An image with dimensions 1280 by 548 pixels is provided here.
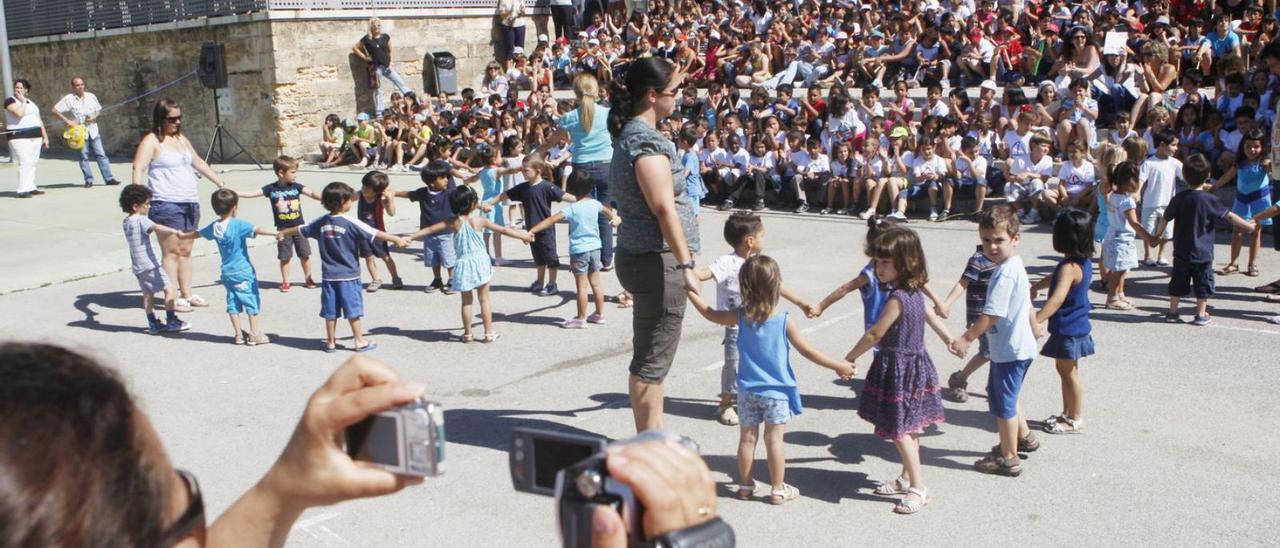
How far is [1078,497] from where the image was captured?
17.0ft

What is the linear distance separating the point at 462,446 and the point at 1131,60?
11159mm

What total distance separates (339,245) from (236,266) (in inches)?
35.8

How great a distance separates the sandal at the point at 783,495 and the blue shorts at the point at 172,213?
6.19 metres

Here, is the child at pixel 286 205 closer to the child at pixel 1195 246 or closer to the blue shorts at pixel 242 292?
the blue shorts at pixel 242 292

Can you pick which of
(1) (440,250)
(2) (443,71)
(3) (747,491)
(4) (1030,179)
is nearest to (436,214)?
(1) (440,250)

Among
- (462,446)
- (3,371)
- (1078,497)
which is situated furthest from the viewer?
(462,446)

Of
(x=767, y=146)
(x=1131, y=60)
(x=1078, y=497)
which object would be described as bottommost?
(x=1078, y=497)

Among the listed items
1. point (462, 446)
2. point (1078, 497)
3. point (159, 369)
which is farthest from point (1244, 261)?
point (159, 369)

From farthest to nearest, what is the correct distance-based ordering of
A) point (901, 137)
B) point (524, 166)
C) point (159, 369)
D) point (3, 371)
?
point (901, 137) → point (524, 166) → point (159, 369) → point (3, 371)

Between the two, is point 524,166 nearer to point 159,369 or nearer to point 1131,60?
point 159,369

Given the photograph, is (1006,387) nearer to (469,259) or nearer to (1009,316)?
(1009,316)

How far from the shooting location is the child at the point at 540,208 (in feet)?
31.2

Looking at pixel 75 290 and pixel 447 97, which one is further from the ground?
pixel 447 97

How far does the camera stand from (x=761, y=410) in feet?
16.8
